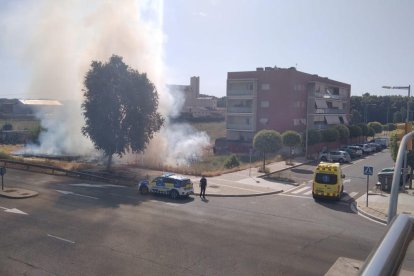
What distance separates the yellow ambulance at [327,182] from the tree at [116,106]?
14801mm

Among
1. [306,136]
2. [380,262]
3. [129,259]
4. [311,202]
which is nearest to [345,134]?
[306,136]

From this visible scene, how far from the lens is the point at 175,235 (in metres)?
15.8

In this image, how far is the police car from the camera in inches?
907

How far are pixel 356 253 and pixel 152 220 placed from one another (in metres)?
8.50

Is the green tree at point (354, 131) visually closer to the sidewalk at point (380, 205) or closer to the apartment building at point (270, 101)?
the apartment building at point (270, 101)

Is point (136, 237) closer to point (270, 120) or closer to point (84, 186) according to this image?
point (84, 186)

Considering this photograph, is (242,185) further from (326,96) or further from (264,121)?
(326,96)

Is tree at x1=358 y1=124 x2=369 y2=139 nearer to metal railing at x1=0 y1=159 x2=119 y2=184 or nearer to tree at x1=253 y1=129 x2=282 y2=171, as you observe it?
tree at x1=253 y1=129 x2=282 y2=171

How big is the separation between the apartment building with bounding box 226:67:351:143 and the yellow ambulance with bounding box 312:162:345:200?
1031 inches

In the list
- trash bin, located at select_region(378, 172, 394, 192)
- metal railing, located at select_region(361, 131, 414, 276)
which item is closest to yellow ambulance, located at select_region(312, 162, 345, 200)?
trash bin, located at select_region(378, 172, 394, 192)

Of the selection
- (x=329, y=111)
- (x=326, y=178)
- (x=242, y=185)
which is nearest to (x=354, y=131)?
(x=329, y=111)

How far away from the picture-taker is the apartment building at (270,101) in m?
51.2

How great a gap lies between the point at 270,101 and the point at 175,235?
37960mm

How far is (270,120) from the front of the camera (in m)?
51.7
